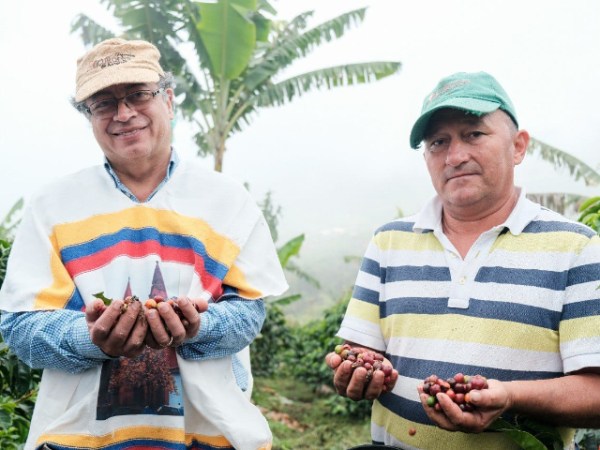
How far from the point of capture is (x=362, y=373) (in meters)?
1.55

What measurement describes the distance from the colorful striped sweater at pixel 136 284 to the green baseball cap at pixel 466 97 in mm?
593

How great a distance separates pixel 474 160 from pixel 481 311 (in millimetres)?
408

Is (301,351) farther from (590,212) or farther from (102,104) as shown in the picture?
(102,104)

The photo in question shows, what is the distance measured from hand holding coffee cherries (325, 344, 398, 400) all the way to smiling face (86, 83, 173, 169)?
77 centimetres

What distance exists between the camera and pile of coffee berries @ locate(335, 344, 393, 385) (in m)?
1.58

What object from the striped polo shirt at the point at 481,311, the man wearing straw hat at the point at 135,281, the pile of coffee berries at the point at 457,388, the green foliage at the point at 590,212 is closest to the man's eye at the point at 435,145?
the striped polo shirt at the point at 481,311

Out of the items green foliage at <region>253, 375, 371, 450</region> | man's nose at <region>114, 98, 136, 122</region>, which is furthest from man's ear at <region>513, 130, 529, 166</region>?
green foliage at <region>253, 375, 371, 450</region>

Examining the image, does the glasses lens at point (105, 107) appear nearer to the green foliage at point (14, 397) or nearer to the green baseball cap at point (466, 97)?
the green baseball cap at point (466, 97)

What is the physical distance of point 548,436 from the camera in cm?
149

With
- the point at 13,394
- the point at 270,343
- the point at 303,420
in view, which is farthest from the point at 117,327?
the point at 270,343

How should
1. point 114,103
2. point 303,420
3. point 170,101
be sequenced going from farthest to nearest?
point 303,420, point 170,101, point 114,103

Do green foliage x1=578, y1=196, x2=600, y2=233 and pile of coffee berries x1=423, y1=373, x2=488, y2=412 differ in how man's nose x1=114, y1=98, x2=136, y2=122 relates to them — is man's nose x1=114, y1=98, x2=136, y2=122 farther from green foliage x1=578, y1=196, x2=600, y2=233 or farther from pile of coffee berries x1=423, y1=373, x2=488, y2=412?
green foliage x1=578, y1=196, x2=600, y2=233

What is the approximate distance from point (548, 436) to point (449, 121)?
858mm

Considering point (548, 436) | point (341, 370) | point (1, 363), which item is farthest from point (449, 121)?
point (1, 363)
